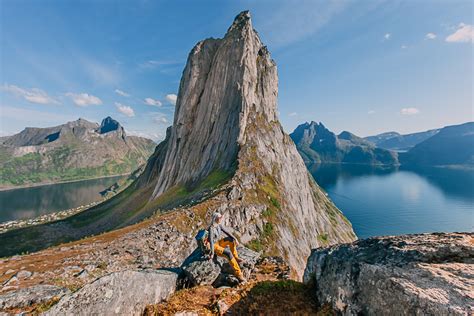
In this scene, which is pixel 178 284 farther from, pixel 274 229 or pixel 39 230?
pixel 39 230

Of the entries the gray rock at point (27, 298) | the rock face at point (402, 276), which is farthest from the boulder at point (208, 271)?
the gray rock at point (27, 298)

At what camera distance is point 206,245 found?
1345 cm

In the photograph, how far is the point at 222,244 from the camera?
13508 mm

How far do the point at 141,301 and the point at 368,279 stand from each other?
8.70 m

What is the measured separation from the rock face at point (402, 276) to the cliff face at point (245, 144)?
33023 millimetres

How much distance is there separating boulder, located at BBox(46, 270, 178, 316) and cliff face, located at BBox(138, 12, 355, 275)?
31027mm

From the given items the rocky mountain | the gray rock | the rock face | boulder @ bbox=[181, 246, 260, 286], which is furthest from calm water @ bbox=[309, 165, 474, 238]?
the gray rock

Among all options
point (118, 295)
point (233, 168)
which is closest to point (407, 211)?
point (233, 168)

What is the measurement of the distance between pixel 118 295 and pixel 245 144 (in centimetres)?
5238

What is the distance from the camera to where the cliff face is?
46.7 meters

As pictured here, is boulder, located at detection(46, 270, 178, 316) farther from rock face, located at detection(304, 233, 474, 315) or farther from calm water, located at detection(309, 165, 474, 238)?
calm water, located at detection(309, 165, 474, 238)

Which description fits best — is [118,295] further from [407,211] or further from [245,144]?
[407,211]

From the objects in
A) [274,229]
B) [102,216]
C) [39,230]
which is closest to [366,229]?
[274,229]

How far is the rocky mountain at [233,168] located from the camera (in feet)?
143
